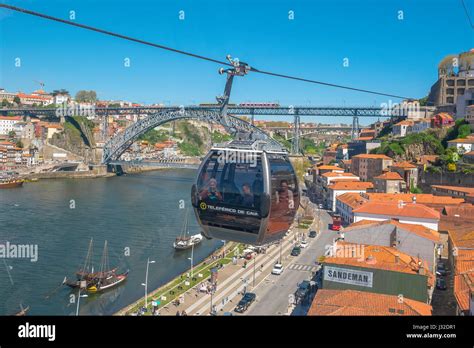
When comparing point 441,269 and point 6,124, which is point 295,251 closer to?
point 441,269

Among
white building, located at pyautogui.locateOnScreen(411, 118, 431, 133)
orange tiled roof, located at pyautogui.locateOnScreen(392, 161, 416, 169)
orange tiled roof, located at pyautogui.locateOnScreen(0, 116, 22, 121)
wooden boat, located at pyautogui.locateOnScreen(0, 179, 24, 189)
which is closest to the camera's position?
orange tiled roof, located at pyautogui.locateOnScreen(392, 161, 416, 169)

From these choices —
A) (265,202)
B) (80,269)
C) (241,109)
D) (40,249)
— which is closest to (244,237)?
(265,202)

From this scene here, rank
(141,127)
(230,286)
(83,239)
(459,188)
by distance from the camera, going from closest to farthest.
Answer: (230,286), (83,239), (459,188), (141,127)

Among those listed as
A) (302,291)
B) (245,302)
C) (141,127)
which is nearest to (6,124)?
(141,127)

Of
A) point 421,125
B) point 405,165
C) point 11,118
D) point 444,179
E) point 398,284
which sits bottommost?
point 398,284

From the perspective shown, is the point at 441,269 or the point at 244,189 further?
the point at 441,269

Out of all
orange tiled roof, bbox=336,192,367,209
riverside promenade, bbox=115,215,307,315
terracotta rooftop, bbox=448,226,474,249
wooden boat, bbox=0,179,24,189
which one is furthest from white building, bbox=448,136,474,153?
wooden boat, bbox=0,179,24,189

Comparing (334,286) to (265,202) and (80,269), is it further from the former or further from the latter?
(80,269)

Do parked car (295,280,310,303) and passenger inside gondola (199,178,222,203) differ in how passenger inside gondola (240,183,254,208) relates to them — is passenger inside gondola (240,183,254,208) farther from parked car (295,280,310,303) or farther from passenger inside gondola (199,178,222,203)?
parked car (295,280,310,303)

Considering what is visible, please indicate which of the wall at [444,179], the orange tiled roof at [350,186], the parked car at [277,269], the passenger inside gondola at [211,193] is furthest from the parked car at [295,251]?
the passenger inside gondola at [211,193]
